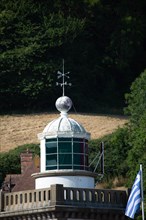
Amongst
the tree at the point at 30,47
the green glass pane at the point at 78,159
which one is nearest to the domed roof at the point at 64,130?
the green glass pane at the point at 78,159

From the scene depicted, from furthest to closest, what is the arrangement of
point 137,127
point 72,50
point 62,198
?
point 72,50 < point 137,127 < point 62,198

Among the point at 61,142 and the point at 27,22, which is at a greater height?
the point at 27,22

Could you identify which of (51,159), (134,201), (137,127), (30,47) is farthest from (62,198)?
(30,47)

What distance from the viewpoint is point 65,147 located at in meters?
47.4

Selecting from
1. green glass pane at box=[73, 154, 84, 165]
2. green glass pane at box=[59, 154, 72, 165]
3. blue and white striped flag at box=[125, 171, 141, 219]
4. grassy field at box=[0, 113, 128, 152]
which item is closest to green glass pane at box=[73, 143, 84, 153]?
green glass pane at box=[73, 154, 84, 165]

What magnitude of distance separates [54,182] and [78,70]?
4050 cm

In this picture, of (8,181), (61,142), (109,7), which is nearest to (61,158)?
(61,142)

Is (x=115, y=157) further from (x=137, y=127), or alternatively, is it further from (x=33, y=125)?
(x=33, y=125)

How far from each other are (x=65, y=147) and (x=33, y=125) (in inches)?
1324

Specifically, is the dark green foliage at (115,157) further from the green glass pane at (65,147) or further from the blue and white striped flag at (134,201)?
the blue and white striped flag at (134,201)

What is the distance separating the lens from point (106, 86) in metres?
90.0

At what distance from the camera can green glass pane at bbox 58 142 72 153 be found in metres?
47.4

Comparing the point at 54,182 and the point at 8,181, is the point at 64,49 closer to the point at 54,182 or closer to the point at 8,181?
the point at 8,181

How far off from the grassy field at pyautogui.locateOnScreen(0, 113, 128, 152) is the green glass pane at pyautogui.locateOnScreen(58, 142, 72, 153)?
96.1 feet
